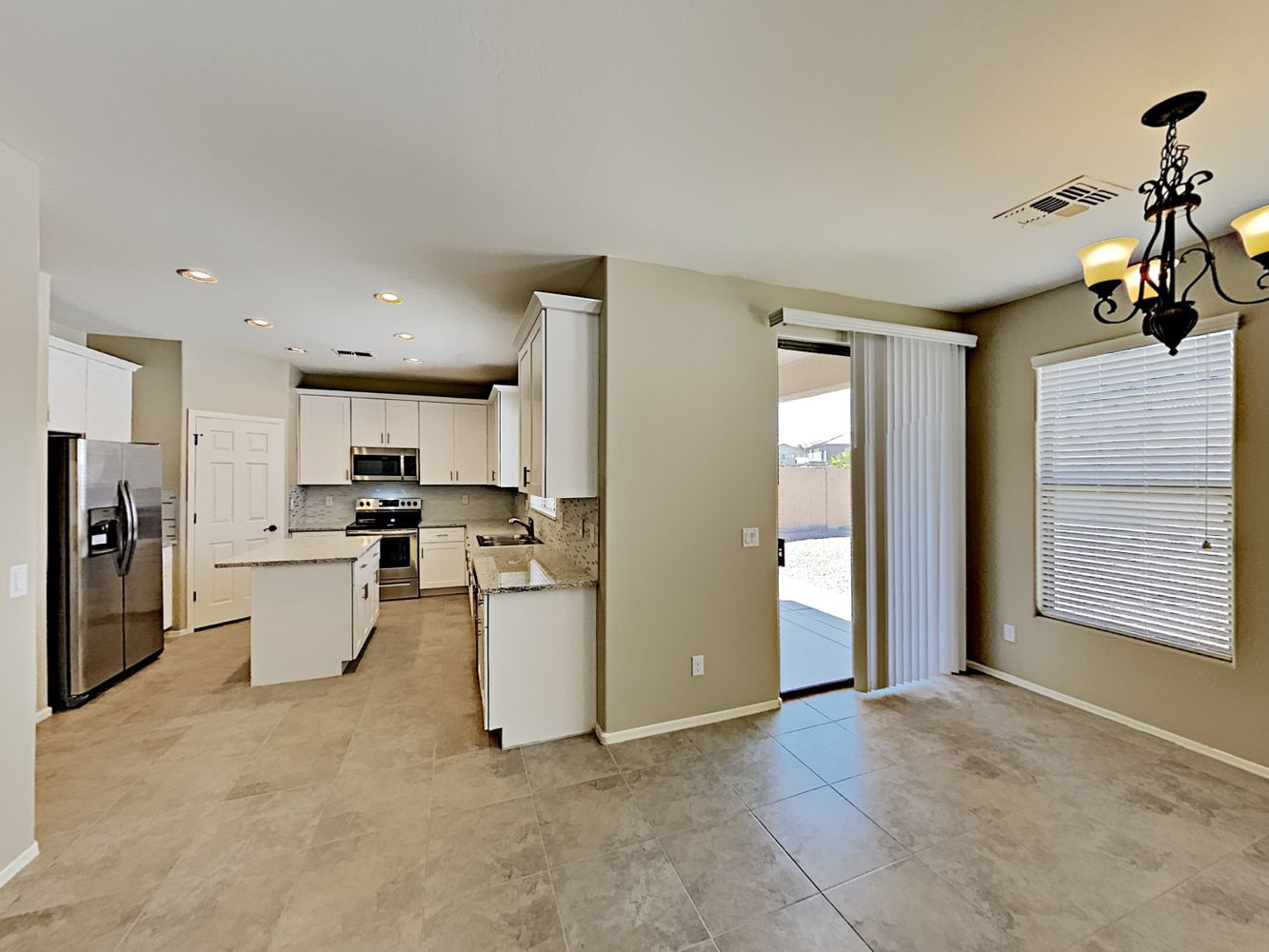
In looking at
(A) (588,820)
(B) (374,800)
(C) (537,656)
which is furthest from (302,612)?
(A) (588,820)

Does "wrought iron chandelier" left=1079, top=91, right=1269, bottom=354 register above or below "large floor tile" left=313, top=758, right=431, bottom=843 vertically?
above

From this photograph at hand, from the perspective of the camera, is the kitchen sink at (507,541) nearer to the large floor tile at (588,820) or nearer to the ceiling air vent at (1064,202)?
the large floor tile at (588,820)

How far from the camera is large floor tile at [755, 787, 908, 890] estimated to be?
6.15 feet

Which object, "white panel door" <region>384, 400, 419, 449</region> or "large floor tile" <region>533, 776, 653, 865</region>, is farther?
"white panel door" <region>384, 400, 419, 449</region>

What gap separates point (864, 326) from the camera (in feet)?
10.6

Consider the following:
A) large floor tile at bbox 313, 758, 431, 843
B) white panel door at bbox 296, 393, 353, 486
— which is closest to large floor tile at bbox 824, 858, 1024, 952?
large floor tile at bbox 313, 758, 431, 843

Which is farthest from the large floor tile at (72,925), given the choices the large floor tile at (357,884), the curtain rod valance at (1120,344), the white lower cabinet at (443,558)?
the curtain rod valance at (1120,344)

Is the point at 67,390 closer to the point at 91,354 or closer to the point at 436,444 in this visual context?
the point at 91,354

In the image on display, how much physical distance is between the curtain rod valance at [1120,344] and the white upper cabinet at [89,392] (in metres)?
6.47

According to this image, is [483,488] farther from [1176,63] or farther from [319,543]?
[1176,63]

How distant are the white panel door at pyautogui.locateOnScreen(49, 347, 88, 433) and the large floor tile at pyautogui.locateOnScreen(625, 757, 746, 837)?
447 centimetres

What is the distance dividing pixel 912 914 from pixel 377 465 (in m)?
6.04

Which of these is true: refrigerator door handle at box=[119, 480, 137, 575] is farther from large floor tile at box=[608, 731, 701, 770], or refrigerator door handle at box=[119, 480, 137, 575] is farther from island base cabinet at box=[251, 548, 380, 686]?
large floor tile at box=[608, 731, 701, 770]

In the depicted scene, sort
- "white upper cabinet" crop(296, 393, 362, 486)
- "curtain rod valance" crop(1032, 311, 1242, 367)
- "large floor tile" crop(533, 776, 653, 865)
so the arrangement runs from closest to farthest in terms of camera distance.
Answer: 1. "large floor tile" crop(533, 776, 653, 865)
2. "curtain rod valance" crop(1032, 311, 1242, 367)
3. "white upper cabinet" crop(296, 393, 362, 486)
